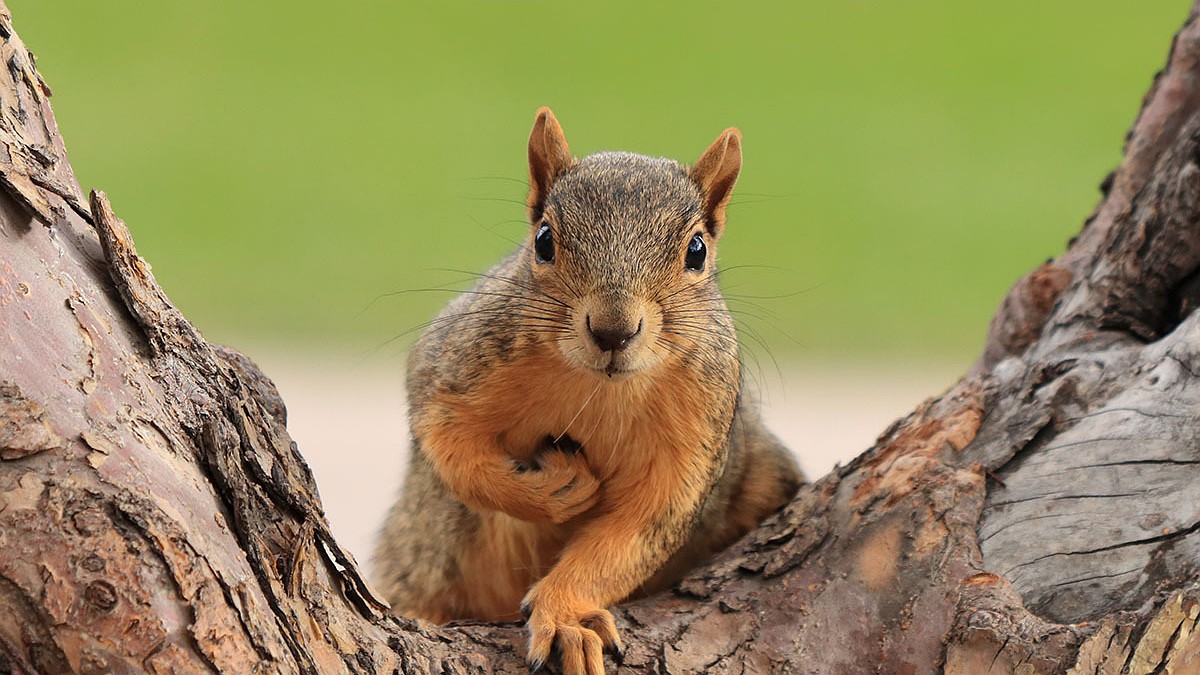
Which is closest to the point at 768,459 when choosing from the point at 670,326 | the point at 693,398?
the point at 693,398

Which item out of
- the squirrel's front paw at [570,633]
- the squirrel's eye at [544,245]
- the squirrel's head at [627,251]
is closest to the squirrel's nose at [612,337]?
the squirrel's head at [627,251]

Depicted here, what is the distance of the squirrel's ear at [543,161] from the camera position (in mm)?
1616

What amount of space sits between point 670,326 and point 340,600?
543 mm

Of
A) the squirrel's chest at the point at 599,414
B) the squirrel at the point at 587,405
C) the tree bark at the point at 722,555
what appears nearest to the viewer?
the tree bark at the point at 722,555

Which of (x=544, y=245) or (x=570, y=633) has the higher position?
(x=544, y=245)

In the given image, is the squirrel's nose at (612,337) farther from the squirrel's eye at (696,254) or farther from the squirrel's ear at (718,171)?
the squirrel's ear at (718,171)

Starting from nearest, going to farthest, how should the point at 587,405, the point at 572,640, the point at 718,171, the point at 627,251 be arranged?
the point at 572,640 < the point at 627,251 < the point at 587,405 < the point at 718,171

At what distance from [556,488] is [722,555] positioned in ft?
0.73

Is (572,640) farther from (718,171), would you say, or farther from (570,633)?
(718,171)

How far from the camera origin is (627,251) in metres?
1.42

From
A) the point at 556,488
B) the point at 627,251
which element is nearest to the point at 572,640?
the point at 556,488

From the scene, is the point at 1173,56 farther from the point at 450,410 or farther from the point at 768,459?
the point at 450,410

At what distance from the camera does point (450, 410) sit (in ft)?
5.16

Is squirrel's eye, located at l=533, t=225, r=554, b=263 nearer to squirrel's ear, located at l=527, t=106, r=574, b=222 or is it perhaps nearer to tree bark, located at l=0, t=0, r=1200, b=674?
squirrel's ear, located at l=527, t=106, r=574, b=222
